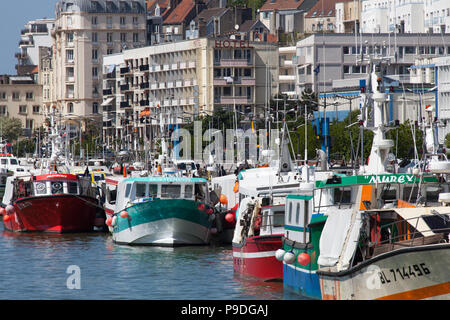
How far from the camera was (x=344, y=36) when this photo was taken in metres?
154

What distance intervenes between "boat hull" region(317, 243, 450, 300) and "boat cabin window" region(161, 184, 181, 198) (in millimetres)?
24127

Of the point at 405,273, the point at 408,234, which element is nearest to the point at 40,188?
the point at 408,234

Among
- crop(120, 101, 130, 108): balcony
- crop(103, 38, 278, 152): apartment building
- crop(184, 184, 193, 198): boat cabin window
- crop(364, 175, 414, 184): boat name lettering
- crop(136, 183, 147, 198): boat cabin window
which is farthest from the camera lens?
crop(120, 101, 130, 108): balcony

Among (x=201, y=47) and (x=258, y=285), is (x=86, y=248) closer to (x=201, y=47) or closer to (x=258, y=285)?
(x=258, y=285)

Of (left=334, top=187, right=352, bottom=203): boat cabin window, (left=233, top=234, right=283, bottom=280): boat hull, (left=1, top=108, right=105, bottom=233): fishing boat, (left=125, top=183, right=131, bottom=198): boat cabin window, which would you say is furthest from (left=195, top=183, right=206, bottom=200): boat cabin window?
(left=334, top=187, right=352, bottom=203): boat cabin window

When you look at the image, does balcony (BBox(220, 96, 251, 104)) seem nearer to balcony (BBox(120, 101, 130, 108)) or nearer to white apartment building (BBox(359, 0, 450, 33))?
white apartment building (BBox(359, 0, 450, 33))

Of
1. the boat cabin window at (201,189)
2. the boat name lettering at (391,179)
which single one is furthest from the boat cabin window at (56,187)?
the boat name lettering at (391,179)

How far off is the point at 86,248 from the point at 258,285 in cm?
1760

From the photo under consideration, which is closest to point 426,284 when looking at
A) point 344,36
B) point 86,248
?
point 86,248

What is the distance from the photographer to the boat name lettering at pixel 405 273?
90.5 feet

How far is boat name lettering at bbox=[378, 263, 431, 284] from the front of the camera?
1086 inches

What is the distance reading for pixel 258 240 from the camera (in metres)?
38.3

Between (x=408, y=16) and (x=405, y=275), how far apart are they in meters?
147

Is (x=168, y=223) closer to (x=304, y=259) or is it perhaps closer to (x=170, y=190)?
(x=170, y=190)
